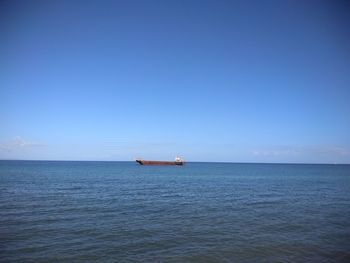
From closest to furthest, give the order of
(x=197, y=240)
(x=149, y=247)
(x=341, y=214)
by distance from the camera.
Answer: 1. (x=149, y=247)
2. (x=197, y=240)
3. (x=341, y=214)

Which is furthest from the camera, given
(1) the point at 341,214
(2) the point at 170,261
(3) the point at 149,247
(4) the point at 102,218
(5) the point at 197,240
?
(1) the point at 341,214

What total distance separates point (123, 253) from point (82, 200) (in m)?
16.9

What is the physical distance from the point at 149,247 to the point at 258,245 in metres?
6.30

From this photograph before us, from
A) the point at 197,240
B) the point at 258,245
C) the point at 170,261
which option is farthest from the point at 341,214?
the point at 170,261

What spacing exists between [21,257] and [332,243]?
1744 centimetres

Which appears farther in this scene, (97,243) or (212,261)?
(97,243)

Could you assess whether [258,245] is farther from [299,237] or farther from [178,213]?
[178,213]

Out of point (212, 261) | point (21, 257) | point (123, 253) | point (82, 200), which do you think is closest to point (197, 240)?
point (212, 261)

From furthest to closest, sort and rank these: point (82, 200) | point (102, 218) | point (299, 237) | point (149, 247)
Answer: point (82, 200), point (102, 218), point (299, 237), point (149, 247)

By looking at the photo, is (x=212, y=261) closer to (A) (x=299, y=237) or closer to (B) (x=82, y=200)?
(A) (x=299, y=237)

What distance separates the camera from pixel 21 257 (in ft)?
42.8

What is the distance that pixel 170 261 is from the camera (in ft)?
42.6

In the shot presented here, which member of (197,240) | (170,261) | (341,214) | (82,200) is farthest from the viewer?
Result: (82,200)

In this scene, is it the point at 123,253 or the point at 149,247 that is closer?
the point at 123,253
